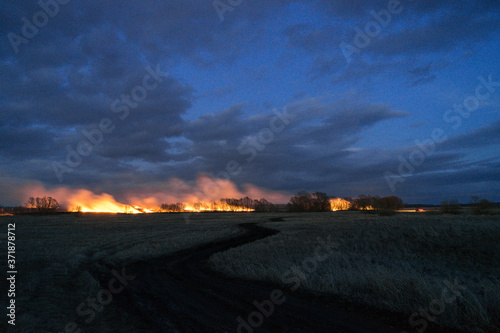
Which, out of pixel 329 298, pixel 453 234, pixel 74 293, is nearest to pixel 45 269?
pixel 74 293

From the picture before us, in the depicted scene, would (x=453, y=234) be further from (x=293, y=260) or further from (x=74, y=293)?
(x=74, y=293)

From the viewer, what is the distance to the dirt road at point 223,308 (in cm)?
843

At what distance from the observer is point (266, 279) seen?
14914 mm

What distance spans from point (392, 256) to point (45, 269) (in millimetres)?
23044
